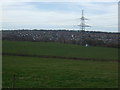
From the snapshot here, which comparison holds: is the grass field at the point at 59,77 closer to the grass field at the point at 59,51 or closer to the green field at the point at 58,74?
the green field at the point at 58,74

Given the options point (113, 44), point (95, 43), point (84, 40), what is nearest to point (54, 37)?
point (84, 40)

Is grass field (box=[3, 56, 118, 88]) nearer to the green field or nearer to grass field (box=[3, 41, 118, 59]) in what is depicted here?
the green field

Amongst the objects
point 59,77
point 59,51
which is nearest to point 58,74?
point 59,77

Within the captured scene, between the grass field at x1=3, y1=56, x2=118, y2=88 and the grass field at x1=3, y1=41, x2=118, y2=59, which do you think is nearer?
the grass field at x1=3, y1=56, x2=118, y2=88

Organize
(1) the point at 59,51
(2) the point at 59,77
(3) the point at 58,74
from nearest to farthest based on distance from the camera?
(2) the point at 59,77 < (3) the point at 58,74 < (1) the point at 59,51

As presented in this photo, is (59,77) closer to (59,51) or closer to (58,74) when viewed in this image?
(58,74)

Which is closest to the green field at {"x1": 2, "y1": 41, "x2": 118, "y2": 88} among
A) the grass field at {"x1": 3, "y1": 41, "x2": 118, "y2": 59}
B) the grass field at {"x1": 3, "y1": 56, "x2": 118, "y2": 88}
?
the grass field at {"x1": 3, "y1": 56, "x2": 118, "y2": 88}

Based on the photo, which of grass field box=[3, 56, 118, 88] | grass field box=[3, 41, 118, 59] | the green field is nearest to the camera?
grass field box=[3, 56, 118, 88]

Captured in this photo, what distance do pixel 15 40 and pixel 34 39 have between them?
827 centimetres

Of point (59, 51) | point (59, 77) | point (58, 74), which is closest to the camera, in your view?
point (59, 77)

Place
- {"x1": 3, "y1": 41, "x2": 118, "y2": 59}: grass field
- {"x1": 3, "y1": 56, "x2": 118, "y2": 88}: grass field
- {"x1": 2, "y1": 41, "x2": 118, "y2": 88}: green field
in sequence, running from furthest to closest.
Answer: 1. {"x1": 3, "y1": 41, "x2": 118, "y2": 59}: grass field
2. {"x1": 2, "y1": 41, "x2": 118, "y2": 88}: green field
3. {"x1": 3, "y1": 56, "x2": 118, "y2": 88}: grass field

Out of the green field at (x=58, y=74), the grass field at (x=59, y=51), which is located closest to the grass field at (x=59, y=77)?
the green field at (x=58, y=74)

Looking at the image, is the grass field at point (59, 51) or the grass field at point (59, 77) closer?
the grass field at point (59, 77)

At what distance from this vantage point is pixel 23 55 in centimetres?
4109
